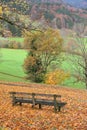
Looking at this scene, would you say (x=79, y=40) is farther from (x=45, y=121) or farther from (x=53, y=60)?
(x=45, y=121)

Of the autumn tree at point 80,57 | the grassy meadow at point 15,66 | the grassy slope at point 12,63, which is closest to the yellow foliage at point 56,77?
the grassy meadow at point 15,66

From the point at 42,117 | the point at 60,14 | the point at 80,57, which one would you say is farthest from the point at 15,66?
the point at 42,117

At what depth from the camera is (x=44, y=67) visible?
71.1 metres

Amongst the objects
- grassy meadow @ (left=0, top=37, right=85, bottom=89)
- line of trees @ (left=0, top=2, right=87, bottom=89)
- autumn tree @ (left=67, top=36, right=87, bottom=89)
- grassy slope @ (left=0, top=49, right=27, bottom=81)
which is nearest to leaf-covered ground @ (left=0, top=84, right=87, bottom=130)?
autumn tree @ (left=67, top=36, right=87, bottom=89)

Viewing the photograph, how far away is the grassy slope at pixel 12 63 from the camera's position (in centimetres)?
8259

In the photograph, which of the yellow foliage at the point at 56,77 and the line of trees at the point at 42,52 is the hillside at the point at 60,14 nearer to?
the line of trees at the point at 42,52

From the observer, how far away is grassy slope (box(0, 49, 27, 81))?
82.6 metres

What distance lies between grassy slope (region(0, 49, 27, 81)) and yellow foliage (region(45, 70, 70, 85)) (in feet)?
30.0

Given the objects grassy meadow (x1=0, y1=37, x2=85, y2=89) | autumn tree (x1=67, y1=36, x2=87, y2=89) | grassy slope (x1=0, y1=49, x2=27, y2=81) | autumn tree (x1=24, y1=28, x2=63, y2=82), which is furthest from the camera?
grassy slope (x1=0, y1=49, x2=27, y2=81)

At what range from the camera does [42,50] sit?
68.5 meters

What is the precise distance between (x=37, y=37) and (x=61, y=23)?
12.0m

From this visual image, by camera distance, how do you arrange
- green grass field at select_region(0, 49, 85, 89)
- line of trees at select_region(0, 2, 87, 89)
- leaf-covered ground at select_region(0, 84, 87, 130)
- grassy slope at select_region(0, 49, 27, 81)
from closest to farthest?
leaf-covered ground at select_region(0, 84, 87, 130), line of trees at select_region(0, 2, 87, 89), green grass field at select_region(0, 49, 85, 89), grassy slope at select_region(0, 49, 27, 81)

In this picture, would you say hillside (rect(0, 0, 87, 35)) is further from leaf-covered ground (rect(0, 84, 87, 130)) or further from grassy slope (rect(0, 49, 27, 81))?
grassy slope (rect(0, 49, 27, 81))

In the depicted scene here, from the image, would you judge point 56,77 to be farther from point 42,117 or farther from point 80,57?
point 42,117
